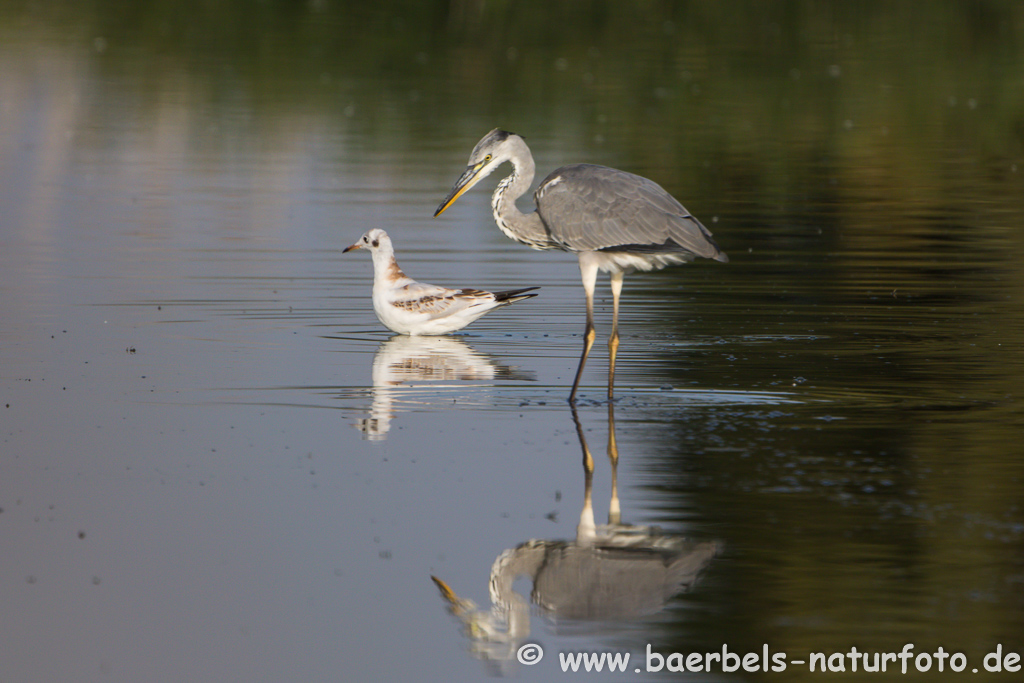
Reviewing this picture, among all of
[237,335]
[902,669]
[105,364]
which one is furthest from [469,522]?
[237,335]

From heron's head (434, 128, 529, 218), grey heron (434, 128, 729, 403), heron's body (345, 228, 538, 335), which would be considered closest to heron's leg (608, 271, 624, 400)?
grey heron (434, 128, 729, 403)

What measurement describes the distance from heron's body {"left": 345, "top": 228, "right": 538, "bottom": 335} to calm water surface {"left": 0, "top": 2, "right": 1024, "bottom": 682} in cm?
19

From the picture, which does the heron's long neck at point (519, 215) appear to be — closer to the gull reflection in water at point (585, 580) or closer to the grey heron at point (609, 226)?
the grey heron at point (609, 226)

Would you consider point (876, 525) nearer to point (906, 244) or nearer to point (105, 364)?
point (105, 364)

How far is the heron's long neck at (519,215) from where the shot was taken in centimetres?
1148

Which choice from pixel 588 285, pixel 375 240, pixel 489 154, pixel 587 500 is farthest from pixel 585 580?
pixel 375 240

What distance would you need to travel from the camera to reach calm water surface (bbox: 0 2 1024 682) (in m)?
6.50

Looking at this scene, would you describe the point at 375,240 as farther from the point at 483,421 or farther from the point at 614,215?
the point at 483,421

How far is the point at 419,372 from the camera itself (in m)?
11.7

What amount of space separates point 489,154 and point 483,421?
2728mm

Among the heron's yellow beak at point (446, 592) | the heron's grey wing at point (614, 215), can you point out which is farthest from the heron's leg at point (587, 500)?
the heron's grey wing at point (614, 215)

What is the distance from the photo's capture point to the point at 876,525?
7.62m

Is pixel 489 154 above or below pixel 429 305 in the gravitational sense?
Result: above

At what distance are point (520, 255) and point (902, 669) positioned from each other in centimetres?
1148
